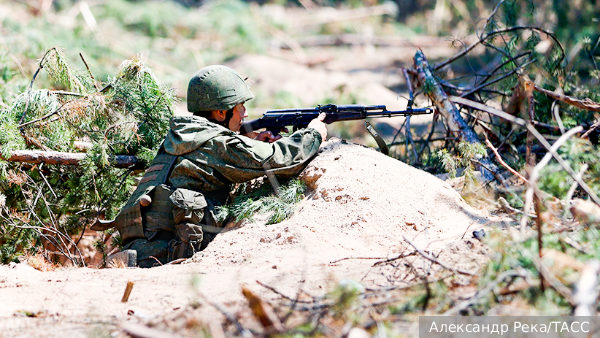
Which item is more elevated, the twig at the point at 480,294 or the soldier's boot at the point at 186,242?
the twig at the point at 480,294

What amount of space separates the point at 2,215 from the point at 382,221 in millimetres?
3350

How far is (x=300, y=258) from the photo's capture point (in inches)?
148

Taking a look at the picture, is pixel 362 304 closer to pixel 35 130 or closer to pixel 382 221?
pixel 382 221

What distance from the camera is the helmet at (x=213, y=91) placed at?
4.63 meters

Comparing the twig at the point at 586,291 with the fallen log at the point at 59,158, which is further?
the fallen log at the point at 59,158

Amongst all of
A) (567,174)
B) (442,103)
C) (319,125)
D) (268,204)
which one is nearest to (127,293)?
(268,204)

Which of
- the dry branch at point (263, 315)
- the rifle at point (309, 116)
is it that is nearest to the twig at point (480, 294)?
the dry branch at point (263, 315)

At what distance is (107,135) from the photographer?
510cm

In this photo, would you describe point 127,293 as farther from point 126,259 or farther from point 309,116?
point 309,116

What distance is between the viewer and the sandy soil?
3.12 m

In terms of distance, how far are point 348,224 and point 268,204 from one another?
0.73 metres

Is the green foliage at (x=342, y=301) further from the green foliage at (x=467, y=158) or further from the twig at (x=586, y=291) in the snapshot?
the green foliage at (x=467, y=158)

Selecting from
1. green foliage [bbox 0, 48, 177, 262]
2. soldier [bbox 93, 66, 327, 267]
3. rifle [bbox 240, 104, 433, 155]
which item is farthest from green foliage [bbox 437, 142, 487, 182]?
green foliage [bbox 0, 48, 177, 262]

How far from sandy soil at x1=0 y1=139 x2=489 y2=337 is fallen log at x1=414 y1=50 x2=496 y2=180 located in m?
1.02
